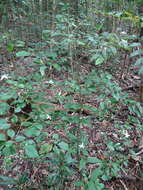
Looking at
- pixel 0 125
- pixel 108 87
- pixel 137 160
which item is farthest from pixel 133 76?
pixel 0 125

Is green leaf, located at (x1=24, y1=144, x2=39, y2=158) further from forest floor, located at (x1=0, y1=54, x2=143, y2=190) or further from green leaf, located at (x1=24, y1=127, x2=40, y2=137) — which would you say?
forest floor, located at (x1=0, y1=54, x2=143, y2=190)

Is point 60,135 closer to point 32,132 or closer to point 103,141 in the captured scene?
point 103,141

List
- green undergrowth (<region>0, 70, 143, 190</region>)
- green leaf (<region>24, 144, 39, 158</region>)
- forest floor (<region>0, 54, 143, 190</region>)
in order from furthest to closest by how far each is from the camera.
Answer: forest floor (<region>0, 54, 143, 190</region>) < green undergrowth (<region>0, 70, 143, 190</region>) < green leaf (<region>24, 144, 39, 158</region>)

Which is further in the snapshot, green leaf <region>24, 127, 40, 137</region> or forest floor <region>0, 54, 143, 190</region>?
forest floor <region>0, 54, 143, 190</region>

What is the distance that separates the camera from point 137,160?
173cm

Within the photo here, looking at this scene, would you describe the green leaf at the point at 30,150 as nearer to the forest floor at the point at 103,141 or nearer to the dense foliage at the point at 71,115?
the dense foliage at the point at 71,115

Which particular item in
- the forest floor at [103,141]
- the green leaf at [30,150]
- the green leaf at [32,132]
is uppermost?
the green leaf at [32,132]

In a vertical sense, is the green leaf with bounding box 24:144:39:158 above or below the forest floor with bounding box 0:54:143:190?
above

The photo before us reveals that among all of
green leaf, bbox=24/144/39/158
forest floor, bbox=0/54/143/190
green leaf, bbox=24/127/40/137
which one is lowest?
forest floor, bbox=0/54/143/190

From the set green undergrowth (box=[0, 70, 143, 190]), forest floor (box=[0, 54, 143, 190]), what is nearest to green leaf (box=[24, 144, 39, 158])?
green undergrowth (box=[0, 70, 143, 190])

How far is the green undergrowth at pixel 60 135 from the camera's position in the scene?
935 millimetres

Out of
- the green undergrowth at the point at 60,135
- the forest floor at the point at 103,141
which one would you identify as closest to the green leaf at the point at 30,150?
the green undergrowth at the point at 60,135

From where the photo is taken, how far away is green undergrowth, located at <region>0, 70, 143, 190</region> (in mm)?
935

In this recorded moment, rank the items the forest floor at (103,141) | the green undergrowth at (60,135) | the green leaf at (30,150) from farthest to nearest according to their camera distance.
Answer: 1. the forest floor at (103,141)
2. the green undergrowth at (60,135)
3. the green leaf at (30,150)
